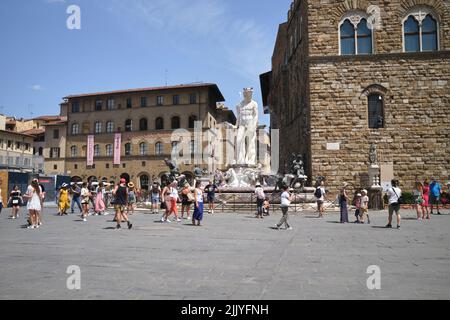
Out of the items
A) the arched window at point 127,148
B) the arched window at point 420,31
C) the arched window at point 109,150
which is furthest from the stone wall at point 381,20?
the arched window at point 109,150

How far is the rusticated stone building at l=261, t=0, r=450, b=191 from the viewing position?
70.5ft

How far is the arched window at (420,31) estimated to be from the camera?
2173 centimetres

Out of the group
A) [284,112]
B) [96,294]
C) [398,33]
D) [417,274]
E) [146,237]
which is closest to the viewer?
[96,294]

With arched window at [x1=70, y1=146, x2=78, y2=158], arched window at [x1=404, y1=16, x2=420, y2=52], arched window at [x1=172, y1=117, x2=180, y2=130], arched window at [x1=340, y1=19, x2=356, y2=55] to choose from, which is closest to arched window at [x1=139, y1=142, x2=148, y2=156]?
arched window at [x1=172, y1=117, x2=180, y2=130]

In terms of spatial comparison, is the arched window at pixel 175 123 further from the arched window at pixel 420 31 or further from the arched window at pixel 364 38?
the arched window at pixel 420 31

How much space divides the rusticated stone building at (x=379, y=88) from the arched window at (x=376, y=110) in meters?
0.05

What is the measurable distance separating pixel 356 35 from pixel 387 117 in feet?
16.2

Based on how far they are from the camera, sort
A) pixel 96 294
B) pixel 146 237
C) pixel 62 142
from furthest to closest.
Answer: pixel 62 142, pixel 146 237, pixel 96 294

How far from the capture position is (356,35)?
2225 cm

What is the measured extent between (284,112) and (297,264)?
98.6ft

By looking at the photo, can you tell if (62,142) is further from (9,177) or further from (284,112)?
(284,112)

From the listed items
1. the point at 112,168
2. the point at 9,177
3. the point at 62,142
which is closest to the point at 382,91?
the point at 9,177

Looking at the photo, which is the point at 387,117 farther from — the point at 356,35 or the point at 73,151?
the point at 73,151
